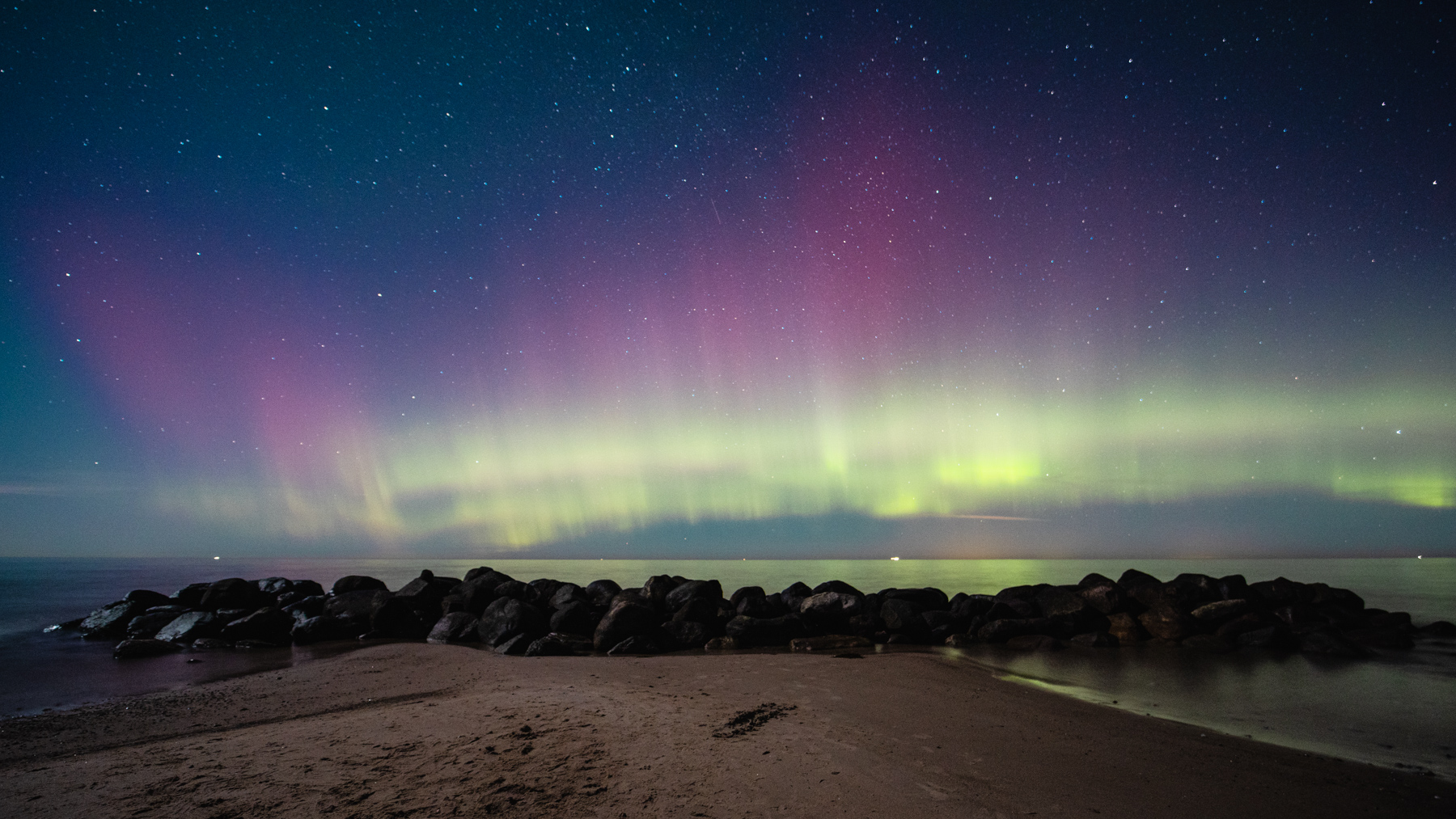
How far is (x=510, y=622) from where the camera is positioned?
13555 millimetres

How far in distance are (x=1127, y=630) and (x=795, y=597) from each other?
787 centimetres

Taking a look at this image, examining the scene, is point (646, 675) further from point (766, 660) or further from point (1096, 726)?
point (1096, 726)

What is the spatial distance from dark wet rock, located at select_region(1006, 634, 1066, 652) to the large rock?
810 centimetres

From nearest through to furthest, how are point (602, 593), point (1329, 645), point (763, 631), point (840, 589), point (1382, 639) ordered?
point (1329, 645) < point (763, 631) < point (1382, 639) < point (840, 589) < point (602, 593)

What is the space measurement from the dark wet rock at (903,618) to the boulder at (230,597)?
16.8 m

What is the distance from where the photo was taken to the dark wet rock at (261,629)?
13938mm

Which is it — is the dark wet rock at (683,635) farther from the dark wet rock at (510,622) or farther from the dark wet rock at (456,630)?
the dark wet rock at (456,630)

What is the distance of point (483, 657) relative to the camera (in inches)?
463

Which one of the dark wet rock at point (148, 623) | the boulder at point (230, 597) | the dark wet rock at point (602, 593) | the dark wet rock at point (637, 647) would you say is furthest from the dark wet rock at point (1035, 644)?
the dark wet rock at point (148, 623)

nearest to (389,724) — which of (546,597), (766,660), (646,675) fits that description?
(646,675)

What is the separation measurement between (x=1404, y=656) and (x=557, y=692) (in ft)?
56.2

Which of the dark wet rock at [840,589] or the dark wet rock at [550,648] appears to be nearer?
the dark wet rock at [550,648]

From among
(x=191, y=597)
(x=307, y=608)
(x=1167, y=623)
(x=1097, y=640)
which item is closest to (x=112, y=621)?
(x=191, y=597)

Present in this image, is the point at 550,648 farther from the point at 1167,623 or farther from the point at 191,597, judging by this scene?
the point at 1167,623
